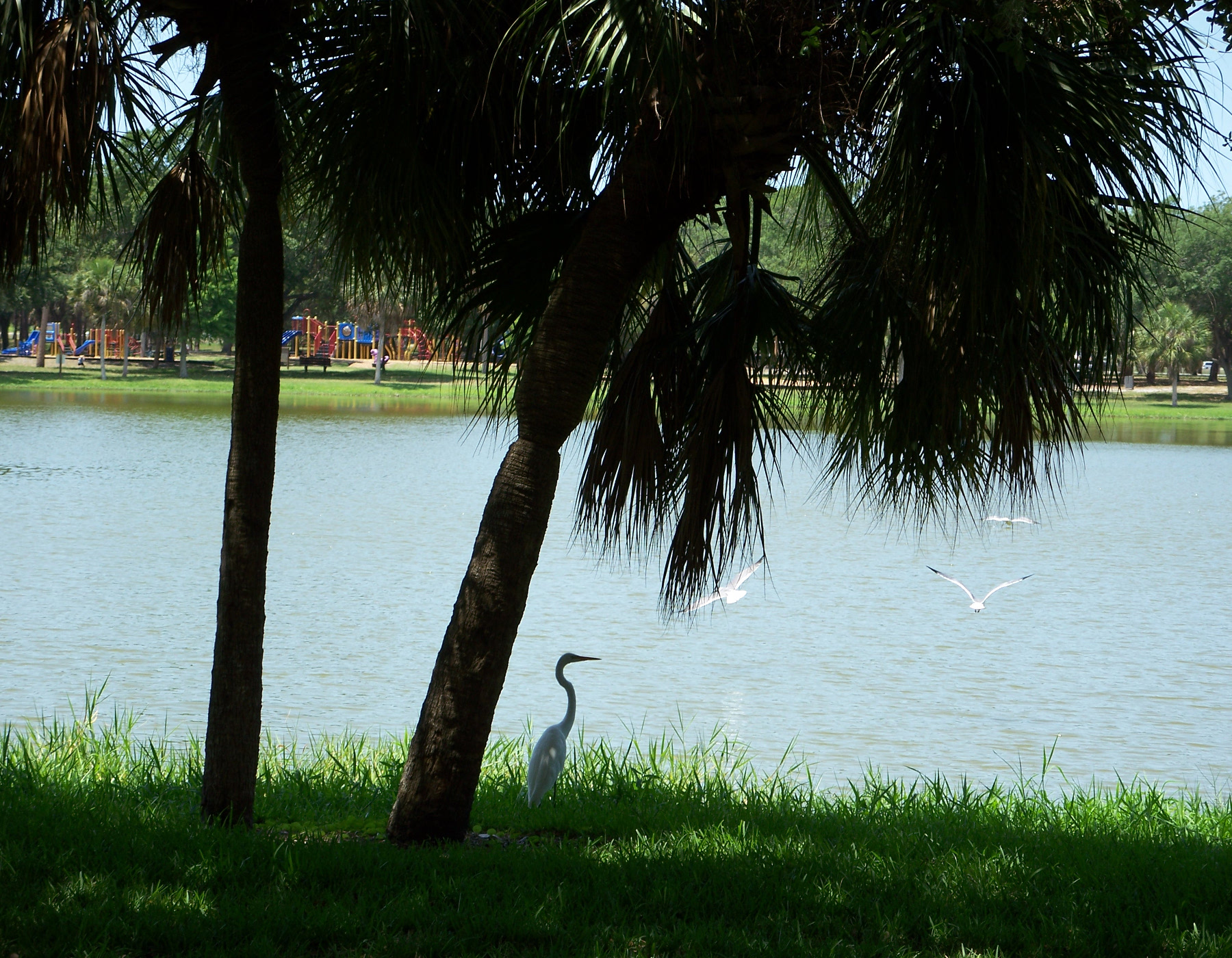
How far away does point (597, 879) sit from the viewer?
396 centimetres

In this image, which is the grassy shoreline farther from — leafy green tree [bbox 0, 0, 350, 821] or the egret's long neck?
leafy green tree [bbox 0, 0, 350, 821]

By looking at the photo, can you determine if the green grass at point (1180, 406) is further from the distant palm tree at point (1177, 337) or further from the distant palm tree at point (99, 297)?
the distant palm tree at point (99, 297)

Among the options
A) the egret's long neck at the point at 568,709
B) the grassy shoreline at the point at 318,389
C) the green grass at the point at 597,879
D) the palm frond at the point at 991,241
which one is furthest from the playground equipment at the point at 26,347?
the palm frond at the point at 991,241

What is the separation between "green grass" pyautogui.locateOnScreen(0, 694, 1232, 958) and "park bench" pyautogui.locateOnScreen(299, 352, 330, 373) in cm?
5981

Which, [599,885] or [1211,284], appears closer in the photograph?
[599,885]

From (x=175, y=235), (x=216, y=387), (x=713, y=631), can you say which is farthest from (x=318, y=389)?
(x=175, y=235)

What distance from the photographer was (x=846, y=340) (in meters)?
5.09

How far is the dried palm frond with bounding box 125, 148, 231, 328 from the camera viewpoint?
16.7ft

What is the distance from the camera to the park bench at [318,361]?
6406cm

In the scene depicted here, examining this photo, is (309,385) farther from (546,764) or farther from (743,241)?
(743,241)

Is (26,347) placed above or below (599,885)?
above

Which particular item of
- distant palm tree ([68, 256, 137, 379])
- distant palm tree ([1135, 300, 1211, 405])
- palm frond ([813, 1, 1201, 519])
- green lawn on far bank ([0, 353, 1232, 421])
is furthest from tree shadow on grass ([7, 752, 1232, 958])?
distant palm tree ([1135, 300, 1211, 405])

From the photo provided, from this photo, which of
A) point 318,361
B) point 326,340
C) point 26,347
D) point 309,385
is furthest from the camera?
point 26,347

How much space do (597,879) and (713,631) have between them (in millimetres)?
8567
